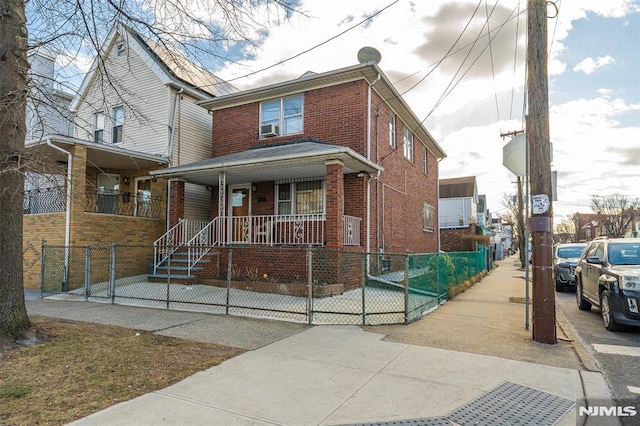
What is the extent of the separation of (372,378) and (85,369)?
3.32m

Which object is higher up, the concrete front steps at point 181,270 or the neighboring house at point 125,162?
the neighboring house at point 125,162

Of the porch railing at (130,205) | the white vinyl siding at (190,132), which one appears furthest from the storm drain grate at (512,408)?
the white vinyl siding at (190,132)

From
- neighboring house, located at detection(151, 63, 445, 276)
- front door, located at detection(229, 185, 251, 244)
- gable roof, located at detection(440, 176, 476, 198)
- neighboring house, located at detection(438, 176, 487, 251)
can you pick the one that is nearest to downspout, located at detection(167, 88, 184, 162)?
neighboring house, located at detection(151, 63, 445, 276)

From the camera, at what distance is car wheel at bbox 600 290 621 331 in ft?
23.3

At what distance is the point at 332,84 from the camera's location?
12859 mm

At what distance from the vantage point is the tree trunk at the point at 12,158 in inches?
218

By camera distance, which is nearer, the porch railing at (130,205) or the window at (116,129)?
the porch railing at (130,205)

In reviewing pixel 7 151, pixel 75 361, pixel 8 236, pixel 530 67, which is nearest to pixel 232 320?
pixel 75 361

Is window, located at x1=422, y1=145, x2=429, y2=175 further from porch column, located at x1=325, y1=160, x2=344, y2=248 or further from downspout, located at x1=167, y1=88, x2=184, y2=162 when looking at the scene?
downspout, located at x1=167, y1=88, x2=184, y2=162

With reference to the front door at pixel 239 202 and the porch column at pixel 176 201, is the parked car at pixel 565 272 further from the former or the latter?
the porch column at pixel 176 201

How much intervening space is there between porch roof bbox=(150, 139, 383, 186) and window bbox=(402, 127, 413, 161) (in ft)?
16.6

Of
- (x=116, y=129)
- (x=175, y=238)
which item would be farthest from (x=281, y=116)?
(x=116, y=129)

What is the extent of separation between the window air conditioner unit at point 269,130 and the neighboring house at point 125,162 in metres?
3.03

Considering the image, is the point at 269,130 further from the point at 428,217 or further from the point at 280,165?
the point at 428,217
